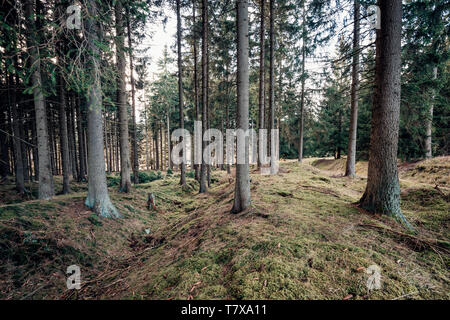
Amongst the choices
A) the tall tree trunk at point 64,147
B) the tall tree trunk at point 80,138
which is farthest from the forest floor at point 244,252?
the tall tree trunk at point 80,138

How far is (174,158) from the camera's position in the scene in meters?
32.2

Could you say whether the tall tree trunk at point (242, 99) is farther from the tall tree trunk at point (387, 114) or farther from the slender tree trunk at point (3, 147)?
the slender tree trunk at point (3, 147)

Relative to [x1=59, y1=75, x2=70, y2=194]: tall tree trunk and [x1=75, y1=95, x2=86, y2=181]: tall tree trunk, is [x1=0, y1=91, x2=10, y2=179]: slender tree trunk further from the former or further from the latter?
[x1=59, y1=75, x2=70, y2=194]: tall tree trunk

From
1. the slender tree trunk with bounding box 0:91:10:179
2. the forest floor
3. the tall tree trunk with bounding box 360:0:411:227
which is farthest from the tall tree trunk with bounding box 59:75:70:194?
the tall tree trunk with bounding box 360:0:411:227

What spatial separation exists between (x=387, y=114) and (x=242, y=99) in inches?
143

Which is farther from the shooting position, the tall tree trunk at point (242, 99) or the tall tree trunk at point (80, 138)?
the tall tree trunk at point (80, 138)

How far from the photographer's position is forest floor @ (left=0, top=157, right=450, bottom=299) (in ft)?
7.90

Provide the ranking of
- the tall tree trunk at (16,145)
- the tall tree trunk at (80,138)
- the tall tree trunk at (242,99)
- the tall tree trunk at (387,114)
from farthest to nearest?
the tall tree trunk at (80,138) → the tall tree trunk at (16,145) → the tall tree trunk at (242,99) → the tall tree trunk at (387,114)

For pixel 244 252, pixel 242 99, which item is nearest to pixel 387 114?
pixel 242 99

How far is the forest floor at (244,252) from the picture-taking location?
241 centimetres

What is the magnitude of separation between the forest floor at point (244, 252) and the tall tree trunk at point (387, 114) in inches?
20.8

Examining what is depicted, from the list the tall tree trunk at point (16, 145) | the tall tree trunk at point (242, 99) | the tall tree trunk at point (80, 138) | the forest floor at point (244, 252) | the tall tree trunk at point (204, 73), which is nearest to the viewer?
the forest floor at point (244, 252)

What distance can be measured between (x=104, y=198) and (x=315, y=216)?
6.87m

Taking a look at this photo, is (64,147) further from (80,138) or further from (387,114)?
(387,114)
